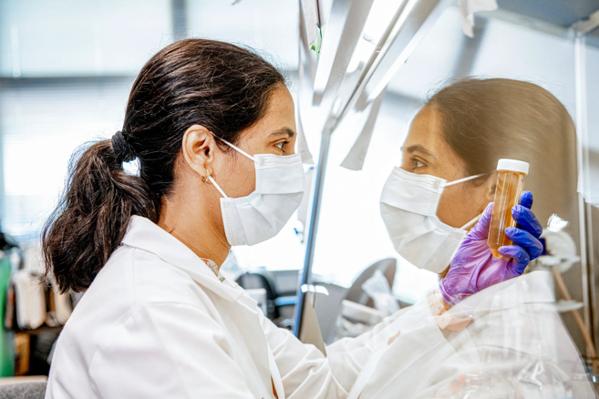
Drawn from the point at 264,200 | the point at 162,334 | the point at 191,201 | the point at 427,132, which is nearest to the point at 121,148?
the point at 191,201

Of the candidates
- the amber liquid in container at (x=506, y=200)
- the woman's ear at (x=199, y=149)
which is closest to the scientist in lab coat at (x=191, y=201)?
the woman's ear at (x=199, y=149)

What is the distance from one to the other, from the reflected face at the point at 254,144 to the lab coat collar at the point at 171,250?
0.16 m

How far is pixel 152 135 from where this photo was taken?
43.8 inches

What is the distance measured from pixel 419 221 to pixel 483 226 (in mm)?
162

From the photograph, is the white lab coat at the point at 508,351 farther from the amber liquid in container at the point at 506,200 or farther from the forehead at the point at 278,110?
the forehead at the point at 278,110

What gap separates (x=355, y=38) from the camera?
1.06 metres

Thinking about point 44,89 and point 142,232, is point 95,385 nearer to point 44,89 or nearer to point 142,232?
point 142,232

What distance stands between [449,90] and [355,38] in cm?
21

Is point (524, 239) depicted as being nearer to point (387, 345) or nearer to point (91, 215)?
point (387, 345)

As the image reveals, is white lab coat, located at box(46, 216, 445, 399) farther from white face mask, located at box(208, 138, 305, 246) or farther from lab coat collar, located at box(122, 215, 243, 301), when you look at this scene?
white face mask, located at box(208, 138, 305, 246)

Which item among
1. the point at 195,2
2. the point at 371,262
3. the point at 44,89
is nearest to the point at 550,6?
the point at 371,262

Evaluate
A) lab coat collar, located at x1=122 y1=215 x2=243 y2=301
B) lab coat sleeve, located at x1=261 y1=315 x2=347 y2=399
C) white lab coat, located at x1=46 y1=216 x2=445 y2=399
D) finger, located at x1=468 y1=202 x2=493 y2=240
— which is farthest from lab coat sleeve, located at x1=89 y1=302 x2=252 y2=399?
lab coat sleeve, located at x1=261 y1=315 x2=347 y2=399

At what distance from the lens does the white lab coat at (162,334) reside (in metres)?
0.78

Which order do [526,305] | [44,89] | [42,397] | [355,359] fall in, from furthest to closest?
[44,89], [42,397], [355,359], [526,305]
